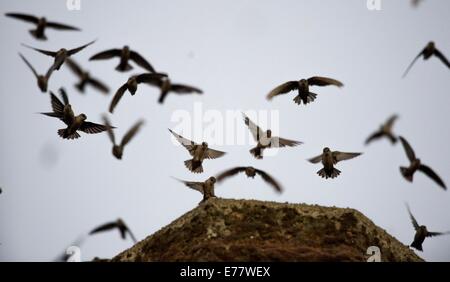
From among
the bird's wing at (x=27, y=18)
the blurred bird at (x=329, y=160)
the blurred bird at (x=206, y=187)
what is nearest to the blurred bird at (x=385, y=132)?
the blurred bird at (x=329, y=160)


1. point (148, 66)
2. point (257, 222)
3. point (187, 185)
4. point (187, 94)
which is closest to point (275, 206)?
point (257, 222)

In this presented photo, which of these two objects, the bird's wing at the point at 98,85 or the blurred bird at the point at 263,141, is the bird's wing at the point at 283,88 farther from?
the bird's wing at the point at 98,85

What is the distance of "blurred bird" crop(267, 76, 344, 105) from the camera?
16.4m

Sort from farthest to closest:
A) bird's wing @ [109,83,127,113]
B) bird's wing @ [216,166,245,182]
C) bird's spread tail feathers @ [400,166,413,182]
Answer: bird's wing @ [216,166,245,182] → bird's wing @ [109,83,127,113] → bird's spread tail feathers @ [400,166,413,182]

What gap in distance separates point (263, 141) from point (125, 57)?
3.98 m

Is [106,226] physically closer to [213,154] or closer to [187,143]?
[187,143]

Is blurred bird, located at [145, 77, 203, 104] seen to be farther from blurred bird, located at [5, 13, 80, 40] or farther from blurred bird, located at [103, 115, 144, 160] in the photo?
blurred bird, located at [5, 13, 80, 40]

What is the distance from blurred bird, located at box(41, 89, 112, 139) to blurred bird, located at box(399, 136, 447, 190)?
706 centimetres

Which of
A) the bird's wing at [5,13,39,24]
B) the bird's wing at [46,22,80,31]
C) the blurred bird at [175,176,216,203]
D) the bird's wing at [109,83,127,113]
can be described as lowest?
the blurred bird at [175,176,216,203]

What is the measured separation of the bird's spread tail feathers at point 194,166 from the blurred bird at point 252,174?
656 millimetres

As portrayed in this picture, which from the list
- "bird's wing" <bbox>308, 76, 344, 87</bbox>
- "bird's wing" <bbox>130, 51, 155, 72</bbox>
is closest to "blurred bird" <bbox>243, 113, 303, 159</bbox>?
"bird's wing" <bbox>308, 76, 344, 87</bbox>

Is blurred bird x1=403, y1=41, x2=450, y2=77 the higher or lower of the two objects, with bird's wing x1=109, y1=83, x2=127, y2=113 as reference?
higher

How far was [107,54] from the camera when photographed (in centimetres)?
1642

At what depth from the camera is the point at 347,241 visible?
12961 mm
